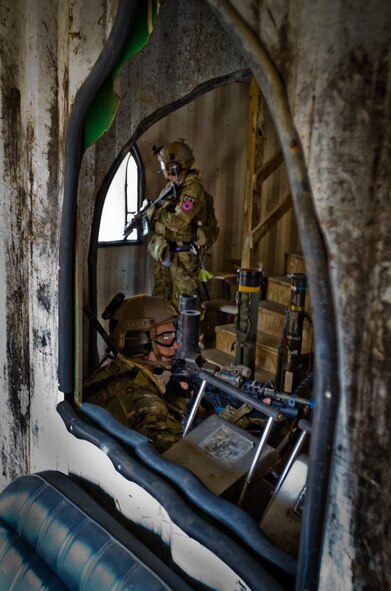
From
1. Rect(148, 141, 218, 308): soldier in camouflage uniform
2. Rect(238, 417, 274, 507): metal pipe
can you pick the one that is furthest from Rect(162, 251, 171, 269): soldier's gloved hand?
Rect(238, 417, 274, 507): metal pipe

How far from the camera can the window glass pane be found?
6422 millimetres

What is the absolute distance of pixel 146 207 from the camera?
6102 millimetres

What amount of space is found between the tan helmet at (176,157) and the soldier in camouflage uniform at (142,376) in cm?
245

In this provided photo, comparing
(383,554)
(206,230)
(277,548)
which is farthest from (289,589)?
(206,230)

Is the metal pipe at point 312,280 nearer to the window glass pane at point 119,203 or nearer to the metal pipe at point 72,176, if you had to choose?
the metal pipe at point 72,176

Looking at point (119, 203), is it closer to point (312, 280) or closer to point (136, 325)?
point (136, 325)

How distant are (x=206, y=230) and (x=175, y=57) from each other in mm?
3198

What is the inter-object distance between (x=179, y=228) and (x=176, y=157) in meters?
0.81

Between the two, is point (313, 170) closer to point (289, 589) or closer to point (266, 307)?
point (289, 589)

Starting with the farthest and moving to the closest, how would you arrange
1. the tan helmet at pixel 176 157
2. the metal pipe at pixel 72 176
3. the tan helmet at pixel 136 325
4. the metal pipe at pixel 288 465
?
the tan helmet at pixel 176 157 < the tan helmet at pixel 136 325 < the metal pipe at pixel 288 465 < the metal pipe at pixel 72 176

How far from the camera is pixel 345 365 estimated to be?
1.25 metres

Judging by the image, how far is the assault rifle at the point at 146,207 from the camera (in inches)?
235

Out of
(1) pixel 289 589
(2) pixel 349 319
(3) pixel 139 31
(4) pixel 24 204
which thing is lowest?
(1) pixel 289 589

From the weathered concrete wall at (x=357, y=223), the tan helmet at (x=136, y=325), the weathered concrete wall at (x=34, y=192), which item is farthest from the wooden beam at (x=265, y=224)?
the weathered concrete wall at (x=357, y=223)
